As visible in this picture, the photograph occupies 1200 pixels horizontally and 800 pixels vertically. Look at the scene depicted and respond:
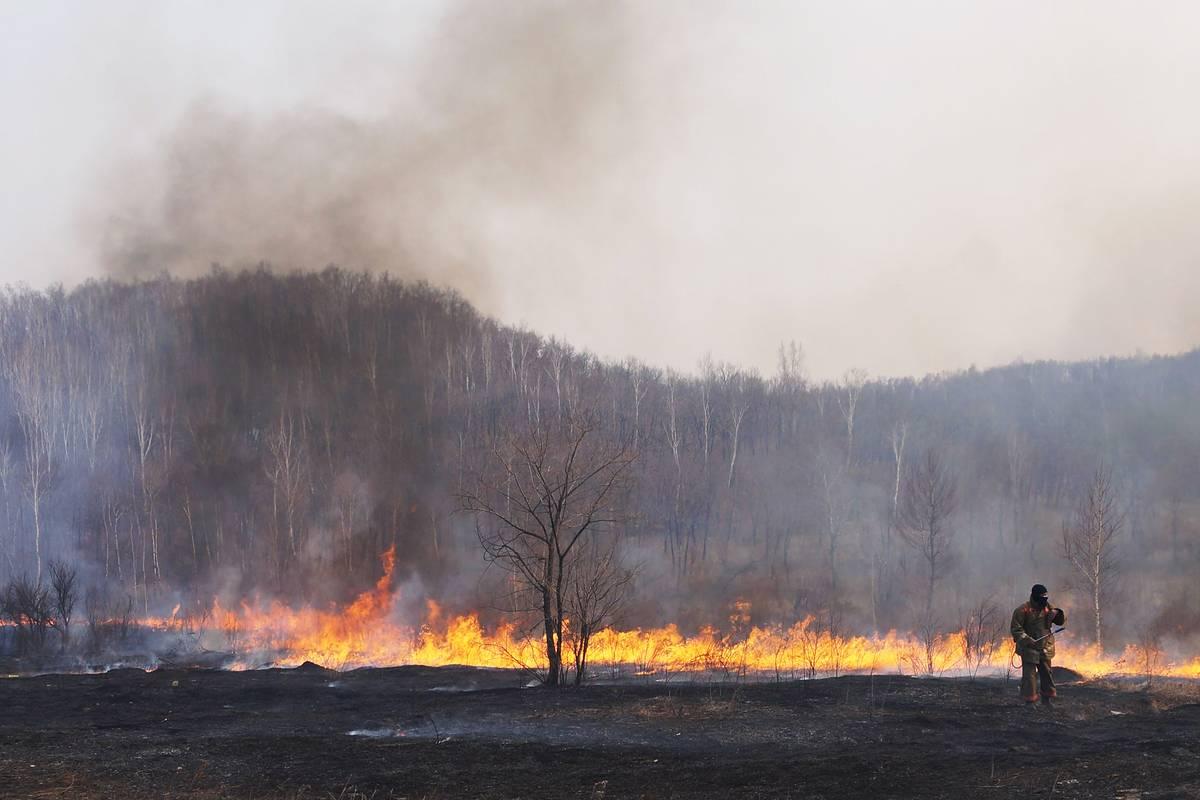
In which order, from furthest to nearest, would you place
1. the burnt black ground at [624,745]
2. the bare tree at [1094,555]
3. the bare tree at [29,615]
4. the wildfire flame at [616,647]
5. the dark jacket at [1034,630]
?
1. the bare tree at [1094,555]
2. the bare tree at [29,615]
3. the wildfire flame at [616,647]
4. the dark jacket at [1034,630]
5. the burnt black ground at [624,745]

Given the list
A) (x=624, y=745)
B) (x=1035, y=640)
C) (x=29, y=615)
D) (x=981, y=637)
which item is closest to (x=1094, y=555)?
(x=981, y=637)

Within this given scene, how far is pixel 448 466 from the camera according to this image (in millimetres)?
69500

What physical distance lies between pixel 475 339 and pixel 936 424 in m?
44.1

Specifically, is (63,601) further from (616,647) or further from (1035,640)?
(1035,640)

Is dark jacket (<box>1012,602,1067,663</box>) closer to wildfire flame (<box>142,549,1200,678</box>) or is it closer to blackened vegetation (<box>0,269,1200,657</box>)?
wildfire flame (<box>142,549,1200,678</box>)

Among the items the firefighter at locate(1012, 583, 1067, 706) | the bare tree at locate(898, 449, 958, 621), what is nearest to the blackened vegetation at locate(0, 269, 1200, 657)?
the bare tree at locate(898, 449, 958, 621)

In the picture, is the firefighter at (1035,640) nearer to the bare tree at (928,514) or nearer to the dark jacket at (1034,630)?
the dark jacket at (1034,630)

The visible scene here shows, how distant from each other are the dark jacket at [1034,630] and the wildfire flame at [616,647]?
69.5ft

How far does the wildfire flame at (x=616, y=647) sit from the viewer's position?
39469mm

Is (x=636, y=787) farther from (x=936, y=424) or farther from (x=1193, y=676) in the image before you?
(x=936, y=424)

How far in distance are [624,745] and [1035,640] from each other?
7.53 metres

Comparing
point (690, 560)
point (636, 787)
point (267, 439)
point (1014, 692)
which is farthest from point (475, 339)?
point (636, 787)

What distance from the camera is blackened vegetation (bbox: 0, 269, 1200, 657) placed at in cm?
5800

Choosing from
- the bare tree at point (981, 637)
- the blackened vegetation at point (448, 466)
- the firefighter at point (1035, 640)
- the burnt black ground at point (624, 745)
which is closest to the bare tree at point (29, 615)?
the blackened vegetation at point (448, 466)
